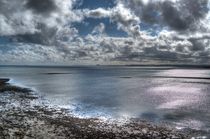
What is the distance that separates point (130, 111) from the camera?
4281 centimetres

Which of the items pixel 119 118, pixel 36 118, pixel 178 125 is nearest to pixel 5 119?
pixel 36 118

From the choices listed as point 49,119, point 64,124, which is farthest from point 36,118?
point 64,124

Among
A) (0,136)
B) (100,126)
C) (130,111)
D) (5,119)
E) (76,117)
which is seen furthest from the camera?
(130,111)

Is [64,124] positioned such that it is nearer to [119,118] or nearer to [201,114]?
[119,118]

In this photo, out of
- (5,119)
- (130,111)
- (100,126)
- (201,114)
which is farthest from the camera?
(130,111)

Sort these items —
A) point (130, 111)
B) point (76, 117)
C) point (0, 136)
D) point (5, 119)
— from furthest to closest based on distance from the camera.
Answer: point (130, 111)
point (76, 117)
point (5, 119)
point (0, 136)

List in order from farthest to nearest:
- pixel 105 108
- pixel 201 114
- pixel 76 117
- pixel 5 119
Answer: pixel 105 108 → pixel 201 114 → pixel 76 117 → pixel 5 119

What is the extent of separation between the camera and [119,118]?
37.2 meters

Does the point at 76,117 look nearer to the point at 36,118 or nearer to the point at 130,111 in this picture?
the point at 36,118

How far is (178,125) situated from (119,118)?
8298mm

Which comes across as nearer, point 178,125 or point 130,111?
point 178,125

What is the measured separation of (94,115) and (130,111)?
679cm

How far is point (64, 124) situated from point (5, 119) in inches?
317

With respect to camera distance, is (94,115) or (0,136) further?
(94,115)
